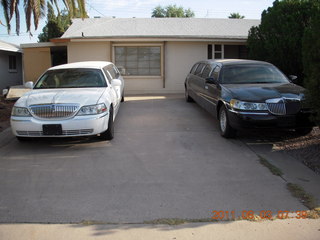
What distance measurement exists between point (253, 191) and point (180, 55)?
11.2m

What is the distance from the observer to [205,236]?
343 centimetres

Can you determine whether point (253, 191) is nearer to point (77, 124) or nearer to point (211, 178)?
point (211, 178)

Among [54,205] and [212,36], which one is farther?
[212,36]

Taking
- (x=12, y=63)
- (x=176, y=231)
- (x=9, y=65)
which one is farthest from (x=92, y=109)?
(x=12, y=63)

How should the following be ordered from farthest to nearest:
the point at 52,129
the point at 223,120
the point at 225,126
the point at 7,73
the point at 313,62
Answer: the point at 7,73, the point at 223,120, the point at 225,126, the point at 52,129, the point at 313,62

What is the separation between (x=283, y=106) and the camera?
21.1 feet

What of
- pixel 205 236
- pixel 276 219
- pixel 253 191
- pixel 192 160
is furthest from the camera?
pixel 192 160

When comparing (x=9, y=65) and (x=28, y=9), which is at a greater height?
(x=28, y=9)

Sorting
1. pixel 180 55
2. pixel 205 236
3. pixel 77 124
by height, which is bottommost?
pixel 205 236

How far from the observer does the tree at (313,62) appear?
17.5 ft

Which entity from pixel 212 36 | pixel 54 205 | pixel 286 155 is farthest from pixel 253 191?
pixel 212 36

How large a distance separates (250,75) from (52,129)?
182 inches

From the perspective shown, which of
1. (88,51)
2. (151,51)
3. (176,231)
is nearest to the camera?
(176,231)
